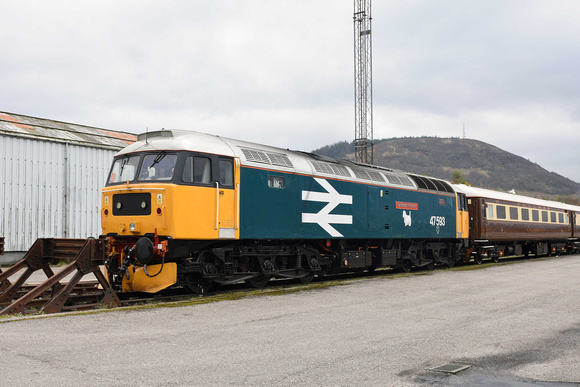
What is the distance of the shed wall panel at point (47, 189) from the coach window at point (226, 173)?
1370 centimetres

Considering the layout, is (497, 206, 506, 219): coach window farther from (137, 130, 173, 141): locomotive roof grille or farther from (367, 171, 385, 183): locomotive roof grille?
(137, 130, 173, 141): locomotive roof grille

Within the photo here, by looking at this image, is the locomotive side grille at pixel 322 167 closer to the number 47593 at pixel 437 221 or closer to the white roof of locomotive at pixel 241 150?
the white roof of locomotive at pixel 241 150

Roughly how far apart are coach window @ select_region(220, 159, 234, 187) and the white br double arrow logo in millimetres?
2823

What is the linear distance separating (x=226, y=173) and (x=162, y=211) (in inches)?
77.2

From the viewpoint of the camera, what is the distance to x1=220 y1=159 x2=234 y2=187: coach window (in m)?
12.4

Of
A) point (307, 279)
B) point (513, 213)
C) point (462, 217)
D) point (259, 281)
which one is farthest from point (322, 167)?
point (513, 213)

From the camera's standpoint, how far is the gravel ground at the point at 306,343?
5840 millimetres

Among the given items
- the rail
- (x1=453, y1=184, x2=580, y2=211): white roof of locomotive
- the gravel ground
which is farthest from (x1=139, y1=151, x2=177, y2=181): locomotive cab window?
(x1=453, y1=184, x2=580, y2=211): white roof of locomotive

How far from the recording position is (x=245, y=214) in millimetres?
12922

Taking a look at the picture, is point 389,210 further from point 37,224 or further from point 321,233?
point 37,224

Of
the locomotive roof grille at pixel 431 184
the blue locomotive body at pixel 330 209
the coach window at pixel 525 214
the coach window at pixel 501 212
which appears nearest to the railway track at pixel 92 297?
the blue locomotive body at pixel 330 209

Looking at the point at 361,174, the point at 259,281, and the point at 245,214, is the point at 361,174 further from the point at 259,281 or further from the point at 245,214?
the point at 245,214

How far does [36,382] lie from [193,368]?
5.40ft

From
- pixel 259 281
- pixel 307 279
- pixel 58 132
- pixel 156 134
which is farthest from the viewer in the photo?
pixel 58 132
